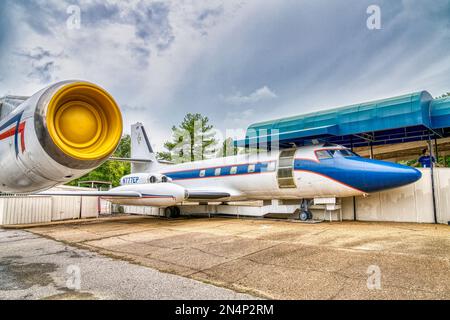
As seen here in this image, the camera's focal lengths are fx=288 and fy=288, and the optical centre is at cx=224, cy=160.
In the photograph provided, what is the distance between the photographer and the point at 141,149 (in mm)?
18938

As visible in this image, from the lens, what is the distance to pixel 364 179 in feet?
32.8

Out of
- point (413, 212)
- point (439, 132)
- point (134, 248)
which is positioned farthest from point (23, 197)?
point (439, 132)

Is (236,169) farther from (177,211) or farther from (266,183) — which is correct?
(177,211)

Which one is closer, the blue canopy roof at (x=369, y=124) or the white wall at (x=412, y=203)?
the white wall at (x=412, y=203)

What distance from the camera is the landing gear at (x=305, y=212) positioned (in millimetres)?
→ 11719

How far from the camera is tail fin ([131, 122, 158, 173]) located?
18.7 meters

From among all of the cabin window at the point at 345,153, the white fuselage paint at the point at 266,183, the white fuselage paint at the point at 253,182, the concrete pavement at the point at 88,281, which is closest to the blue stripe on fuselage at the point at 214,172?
the white fuselage paint at the point at 253,182

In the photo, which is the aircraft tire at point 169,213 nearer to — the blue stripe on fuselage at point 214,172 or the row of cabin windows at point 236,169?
the blue stripe on fuselage at point 214,172

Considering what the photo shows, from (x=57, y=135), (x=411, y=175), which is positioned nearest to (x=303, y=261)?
(x=57, y=135)

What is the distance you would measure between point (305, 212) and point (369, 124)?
426 cm

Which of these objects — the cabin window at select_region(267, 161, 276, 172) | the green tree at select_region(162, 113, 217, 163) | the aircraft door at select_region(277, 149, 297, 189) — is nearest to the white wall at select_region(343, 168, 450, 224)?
the aircraft door at select_region(277, 149, 297, 189)

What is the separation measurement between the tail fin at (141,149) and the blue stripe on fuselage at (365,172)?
36.1 ft

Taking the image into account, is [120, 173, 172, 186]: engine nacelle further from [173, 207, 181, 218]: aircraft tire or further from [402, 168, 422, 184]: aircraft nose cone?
[402, 168, 422, 184]: aircraft nose cone
